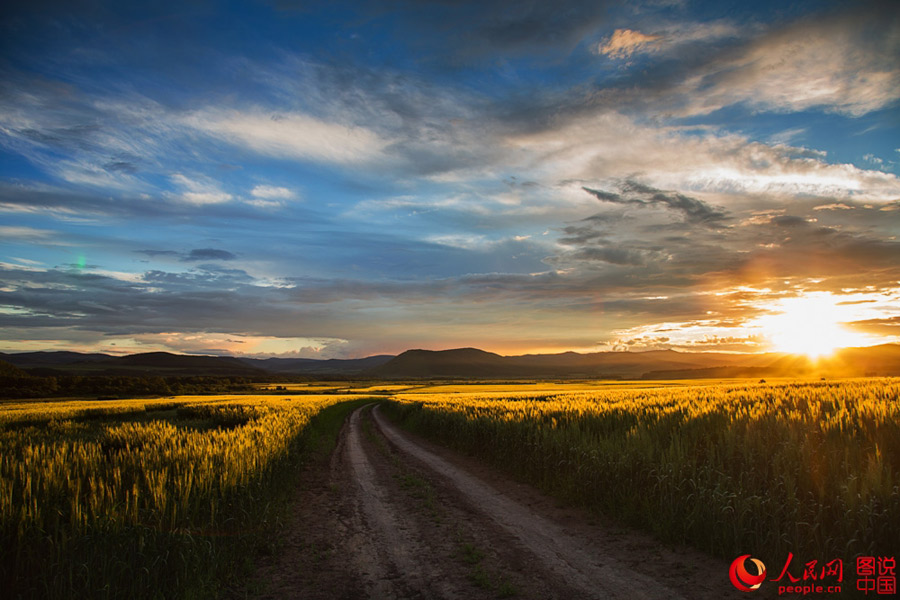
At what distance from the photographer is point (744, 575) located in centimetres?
624

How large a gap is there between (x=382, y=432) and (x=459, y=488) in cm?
1562

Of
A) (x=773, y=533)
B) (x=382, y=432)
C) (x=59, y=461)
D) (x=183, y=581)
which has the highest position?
(x=59, y=461)

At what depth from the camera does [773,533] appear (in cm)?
660

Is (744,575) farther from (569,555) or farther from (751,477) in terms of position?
(569,555)

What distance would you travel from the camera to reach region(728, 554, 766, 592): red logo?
235 inches

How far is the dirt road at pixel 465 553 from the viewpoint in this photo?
6211mm

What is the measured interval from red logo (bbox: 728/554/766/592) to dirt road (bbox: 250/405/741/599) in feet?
0.46

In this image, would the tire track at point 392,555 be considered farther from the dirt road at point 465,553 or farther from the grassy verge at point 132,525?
the grassy verge at point 132,525

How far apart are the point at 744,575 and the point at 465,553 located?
4051 mm

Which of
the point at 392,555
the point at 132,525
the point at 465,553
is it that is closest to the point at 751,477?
the point at 465,553

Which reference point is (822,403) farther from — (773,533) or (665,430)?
(773,533)

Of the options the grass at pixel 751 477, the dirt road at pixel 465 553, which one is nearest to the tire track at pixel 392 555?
the dirt road at pixel 465 553

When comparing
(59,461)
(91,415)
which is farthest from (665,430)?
(91,415)

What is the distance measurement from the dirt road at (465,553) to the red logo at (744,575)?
14cm
